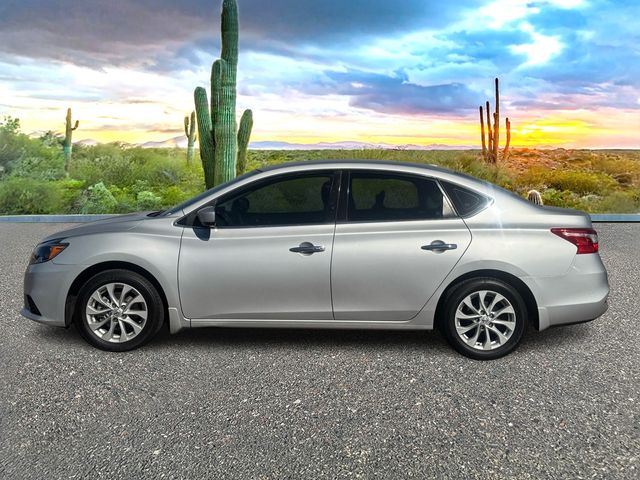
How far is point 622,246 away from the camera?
472 inches

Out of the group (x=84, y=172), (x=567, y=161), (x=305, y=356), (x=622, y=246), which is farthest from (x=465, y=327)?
(x=567, y=161)

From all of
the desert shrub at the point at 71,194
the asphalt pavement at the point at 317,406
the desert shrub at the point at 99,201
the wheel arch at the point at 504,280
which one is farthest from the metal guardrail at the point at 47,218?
the wheel arch at the point at 504,280

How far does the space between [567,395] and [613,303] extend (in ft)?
10.7

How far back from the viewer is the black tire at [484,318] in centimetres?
511

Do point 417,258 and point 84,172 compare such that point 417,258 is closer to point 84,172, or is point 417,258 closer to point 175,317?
point 175,317

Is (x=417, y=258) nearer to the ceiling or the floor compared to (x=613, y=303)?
nearer to the ceiling

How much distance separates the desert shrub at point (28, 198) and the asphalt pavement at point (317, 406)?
14196 mm

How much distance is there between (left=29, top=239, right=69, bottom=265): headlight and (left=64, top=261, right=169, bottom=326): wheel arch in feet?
0.97

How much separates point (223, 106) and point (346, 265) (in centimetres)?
1142

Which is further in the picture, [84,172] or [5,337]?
[84,172]

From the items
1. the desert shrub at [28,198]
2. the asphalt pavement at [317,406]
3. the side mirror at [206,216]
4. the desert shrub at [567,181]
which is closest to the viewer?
the asphalt pavement at [317,406]

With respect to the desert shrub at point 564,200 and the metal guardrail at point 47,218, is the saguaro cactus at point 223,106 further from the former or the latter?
the desert shrub at point 564,200

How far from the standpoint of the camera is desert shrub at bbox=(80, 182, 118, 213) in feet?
62.7

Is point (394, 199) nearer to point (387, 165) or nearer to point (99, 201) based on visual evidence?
point (387, 165)
